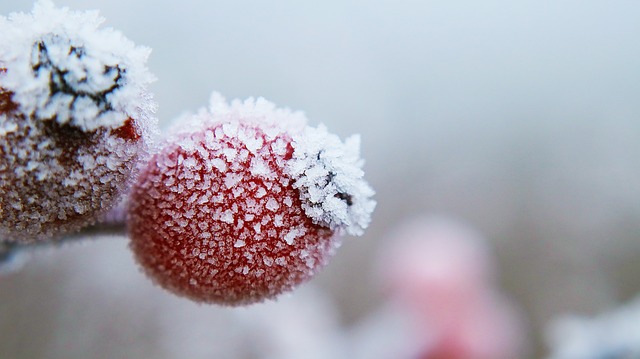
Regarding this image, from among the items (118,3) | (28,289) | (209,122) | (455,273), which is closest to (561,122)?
(118,3)

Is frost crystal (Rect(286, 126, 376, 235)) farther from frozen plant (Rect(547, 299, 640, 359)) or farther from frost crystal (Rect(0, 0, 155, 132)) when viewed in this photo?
frozen plant (Rect(547, 299, 640, 359))

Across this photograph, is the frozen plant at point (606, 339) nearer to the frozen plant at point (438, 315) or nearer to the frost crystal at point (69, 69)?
the frozen plant at point (438, 315)

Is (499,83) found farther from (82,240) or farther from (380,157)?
(82,240)

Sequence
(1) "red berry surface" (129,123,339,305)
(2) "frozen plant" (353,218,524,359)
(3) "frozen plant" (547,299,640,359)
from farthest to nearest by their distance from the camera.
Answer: (2) "frozen plant" (353,218,524,359)
(3) "frozen plant" (547,299,640,359)
(1) "red berry surface" (129,123,339,305)

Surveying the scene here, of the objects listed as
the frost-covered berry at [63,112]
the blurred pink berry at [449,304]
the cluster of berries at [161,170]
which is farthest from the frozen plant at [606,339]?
the frost-covered berry at [63,112]

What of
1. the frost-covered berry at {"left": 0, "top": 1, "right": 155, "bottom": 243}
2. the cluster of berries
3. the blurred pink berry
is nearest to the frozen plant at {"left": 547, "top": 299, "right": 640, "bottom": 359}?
the blurred pink berry

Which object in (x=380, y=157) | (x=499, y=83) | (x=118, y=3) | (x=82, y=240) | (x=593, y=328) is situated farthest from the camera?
(x=499, y=83)

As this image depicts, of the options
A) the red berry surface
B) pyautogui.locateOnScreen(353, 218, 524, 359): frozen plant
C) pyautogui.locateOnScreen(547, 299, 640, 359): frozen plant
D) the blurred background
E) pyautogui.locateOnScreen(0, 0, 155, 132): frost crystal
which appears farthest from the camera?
the blurred background

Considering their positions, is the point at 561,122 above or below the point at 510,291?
above
